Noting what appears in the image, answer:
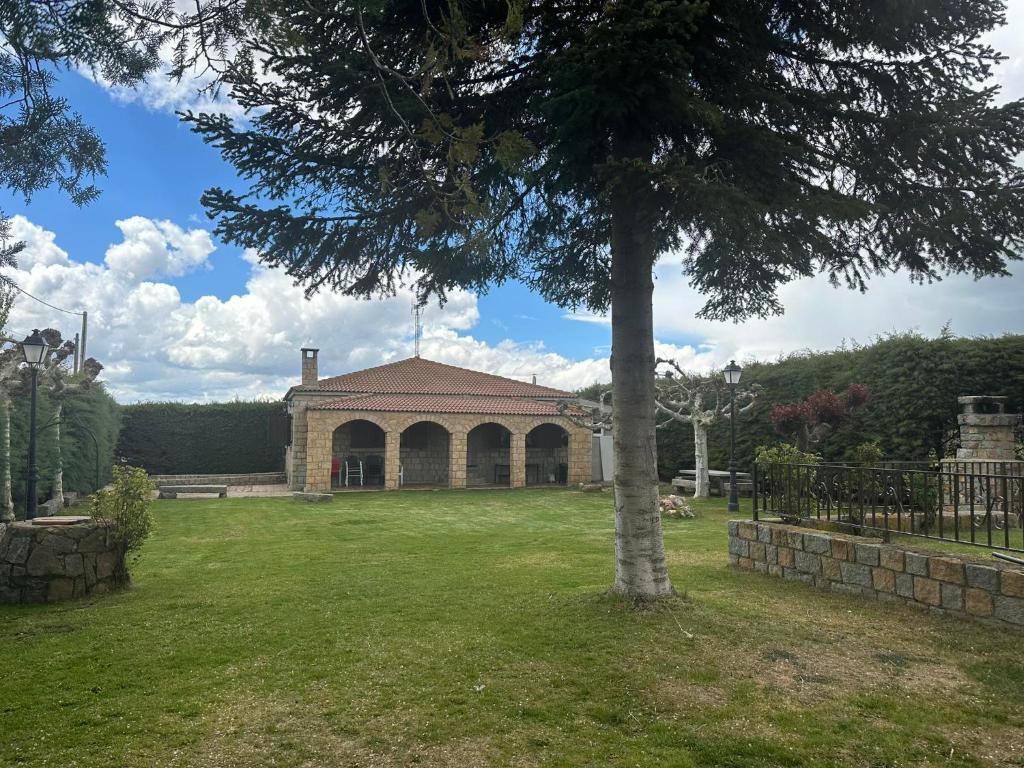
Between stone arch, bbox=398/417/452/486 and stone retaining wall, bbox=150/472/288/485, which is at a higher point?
stone arch, bbox=398/417/452/486

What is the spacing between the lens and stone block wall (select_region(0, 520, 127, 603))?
6438mm

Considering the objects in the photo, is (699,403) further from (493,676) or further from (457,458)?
(493,676)

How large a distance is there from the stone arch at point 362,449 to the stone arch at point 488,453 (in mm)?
3231

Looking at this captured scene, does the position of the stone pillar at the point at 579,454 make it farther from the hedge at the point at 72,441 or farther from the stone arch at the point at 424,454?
the hedge at the point at 72,441

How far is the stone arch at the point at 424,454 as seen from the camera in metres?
24.3

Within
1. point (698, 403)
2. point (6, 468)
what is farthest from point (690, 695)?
point (6, 468)

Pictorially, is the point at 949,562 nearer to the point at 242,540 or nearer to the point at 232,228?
the point at 232,228

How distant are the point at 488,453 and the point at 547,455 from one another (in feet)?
7.36

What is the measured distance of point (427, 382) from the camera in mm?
24859

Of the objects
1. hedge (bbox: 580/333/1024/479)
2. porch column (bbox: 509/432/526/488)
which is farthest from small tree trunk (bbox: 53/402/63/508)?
hedge (bbox: 580/333/1024/479)

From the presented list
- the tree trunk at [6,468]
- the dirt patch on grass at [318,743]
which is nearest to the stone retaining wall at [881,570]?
the dirt patch on grass at [318,743]

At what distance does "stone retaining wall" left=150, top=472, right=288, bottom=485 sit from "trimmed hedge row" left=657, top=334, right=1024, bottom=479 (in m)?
17.1

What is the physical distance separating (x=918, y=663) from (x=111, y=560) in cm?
741

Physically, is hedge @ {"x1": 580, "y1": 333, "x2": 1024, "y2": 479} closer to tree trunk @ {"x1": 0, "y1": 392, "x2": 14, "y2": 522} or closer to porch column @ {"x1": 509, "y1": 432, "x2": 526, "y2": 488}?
porch column @ {"x1": 509, "y1": 432, "x2": 526, "y2": 488}
